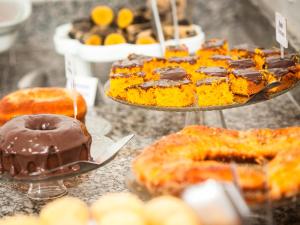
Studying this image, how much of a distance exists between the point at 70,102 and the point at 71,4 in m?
1.51

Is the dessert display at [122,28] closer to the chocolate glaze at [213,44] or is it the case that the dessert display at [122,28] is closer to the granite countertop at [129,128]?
the granite countertop at [129,128]

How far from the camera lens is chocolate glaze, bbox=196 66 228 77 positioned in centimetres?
184

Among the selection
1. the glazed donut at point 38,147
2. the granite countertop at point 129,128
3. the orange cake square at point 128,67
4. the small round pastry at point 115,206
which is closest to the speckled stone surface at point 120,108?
the granite countertop at point 129,128

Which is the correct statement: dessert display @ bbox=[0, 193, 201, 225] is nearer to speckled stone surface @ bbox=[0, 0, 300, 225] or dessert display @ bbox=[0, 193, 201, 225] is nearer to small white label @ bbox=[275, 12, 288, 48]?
speckled stone surface @ bbox=[0, 0, 300, 225]

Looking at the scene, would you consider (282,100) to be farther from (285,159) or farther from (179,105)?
(285,159)

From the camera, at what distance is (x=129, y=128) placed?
215cm

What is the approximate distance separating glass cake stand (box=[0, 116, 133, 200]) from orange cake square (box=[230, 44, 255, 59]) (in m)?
0.61

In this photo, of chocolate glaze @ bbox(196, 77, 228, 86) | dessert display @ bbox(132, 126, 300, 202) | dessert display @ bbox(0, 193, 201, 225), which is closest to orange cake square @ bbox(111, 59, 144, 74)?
chocolate glaze @ bbox(196, 77, 228, 86)

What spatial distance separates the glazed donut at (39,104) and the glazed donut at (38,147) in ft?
1.26

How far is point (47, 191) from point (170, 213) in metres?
0.65

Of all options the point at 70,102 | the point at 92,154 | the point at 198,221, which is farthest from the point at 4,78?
the point at 198,221

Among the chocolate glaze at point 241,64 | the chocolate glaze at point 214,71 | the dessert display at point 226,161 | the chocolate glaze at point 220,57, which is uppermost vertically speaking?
the dessert display at point 226,161

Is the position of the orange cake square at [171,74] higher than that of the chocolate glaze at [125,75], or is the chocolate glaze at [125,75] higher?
the orange cake square at [171,74]

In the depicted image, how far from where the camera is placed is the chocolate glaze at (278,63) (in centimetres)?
182
